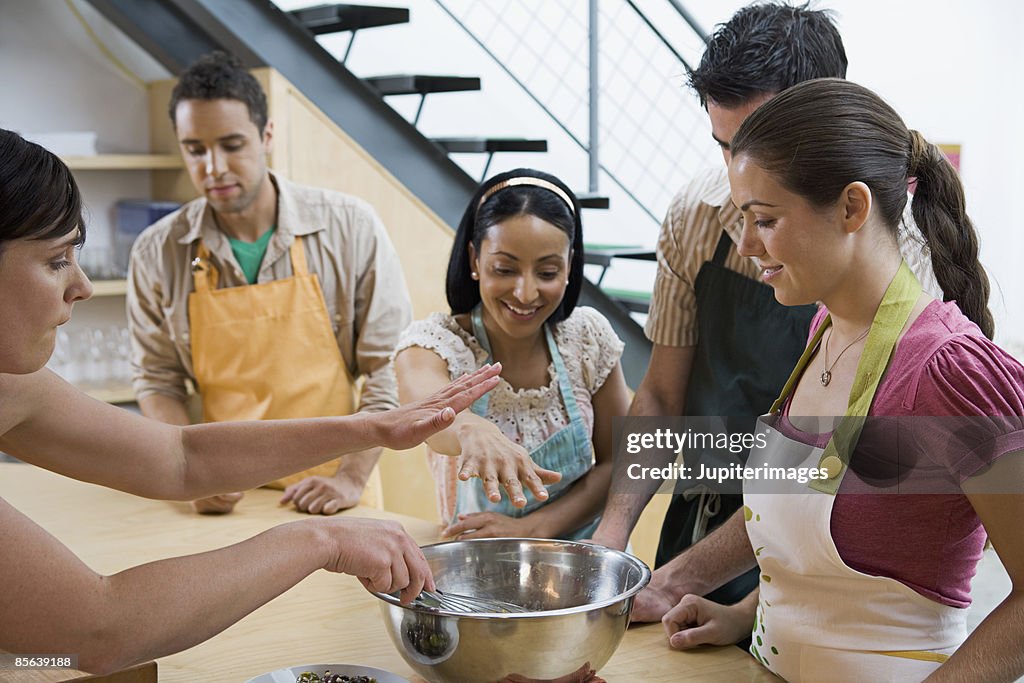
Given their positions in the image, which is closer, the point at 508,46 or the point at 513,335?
the point at 513,335

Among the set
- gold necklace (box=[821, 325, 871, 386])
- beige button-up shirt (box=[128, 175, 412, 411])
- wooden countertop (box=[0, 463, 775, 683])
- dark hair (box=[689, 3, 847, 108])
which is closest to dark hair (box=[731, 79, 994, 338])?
gold necklace (box=[821, 325, 871, 386])

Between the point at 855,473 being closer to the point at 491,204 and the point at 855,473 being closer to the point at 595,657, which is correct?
the point at 595,657

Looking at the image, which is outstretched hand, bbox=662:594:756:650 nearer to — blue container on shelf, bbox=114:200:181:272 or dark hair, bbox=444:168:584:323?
dark hair, bbox=444:168:584:323

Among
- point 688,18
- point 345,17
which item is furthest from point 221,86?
point 688,18

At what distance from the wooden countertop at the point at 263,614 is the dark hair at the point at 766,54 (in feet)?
2.85

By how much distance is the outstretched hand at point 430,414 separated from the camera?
141 cm

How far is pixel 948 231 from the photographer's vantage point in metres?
1.39

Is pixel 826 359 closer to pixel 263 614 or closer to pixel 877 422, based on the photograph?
pixel 877 422

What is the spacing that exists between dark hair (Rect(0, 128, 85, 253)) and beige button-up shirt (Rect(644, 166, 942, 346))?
3.66 ft

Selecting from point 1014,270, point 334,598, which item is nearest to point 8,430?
point 334,598

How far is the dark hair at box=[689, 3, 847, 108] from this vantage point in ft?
5.68

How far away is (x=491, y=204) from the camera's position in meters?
1.90

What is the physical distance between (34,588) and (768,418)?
3.29 feet

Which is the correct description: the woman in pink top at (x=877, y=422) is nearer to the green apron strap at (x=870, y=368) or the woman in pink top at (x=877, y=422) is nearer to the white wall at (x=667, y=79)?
the green apron strap at (x=870, y=368)
